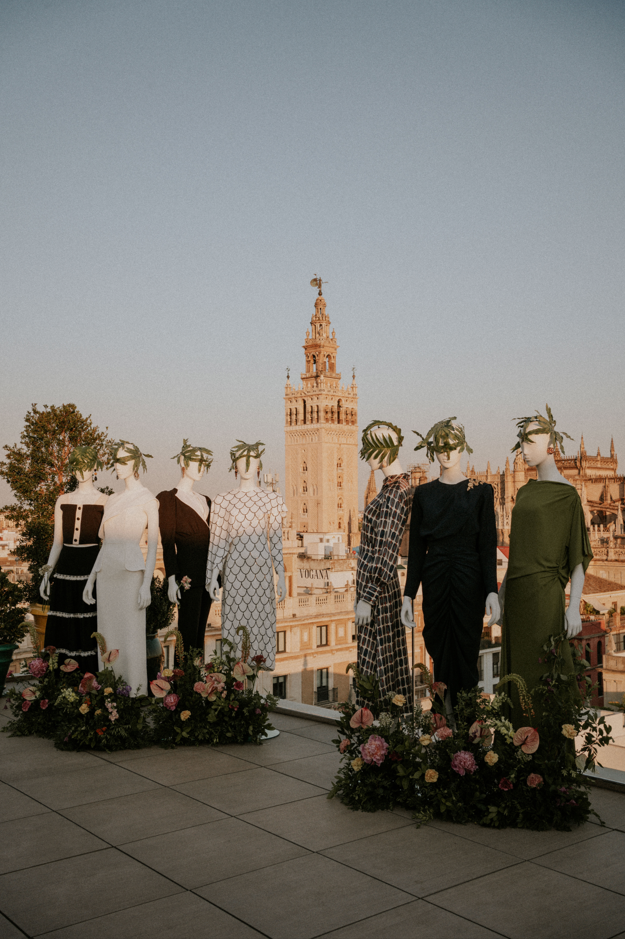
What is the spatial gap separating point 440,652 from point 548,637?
71cm

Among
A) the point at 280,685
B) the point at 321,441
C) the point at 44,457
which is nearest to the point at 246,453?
the point at 44,457

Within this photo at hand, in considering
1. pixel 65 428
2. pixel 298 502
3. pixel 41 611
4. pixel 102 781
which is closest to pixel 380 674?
pixel 102 781

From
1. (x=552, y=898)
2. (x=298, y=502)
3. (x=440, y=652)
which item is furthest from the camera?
(x=298, y=502)

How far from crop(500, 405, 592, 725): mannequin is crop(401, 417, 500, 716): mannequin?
21 centimetres

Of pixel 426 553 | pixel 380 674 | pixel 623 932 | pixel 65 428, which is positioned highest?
pixel 65 428

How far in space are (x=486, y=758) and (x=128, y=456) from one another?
3.75 metres

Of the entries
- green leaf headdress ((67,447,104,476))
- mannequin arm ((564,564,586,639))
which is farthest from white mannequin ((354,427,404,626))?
green leaf headdress ((67,447,104,476))

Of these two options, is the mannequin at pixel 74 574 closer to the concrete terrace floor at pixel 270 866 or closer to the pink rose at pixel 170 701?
the pink rose at pixel 170 701

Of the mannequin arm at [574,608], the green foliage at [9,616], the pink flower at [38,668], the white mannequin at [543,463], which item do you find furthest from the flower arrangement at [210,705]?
the green foliage at [9,616]

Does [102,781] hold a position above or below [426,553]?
below

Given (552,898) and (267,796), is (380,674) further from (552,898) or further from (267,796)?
(552,898)

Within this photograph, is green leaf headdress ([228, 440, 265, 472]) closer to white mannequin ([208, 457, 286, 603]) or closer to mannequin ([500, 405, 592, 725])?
white mannequin ([208, 457, 286, 603])

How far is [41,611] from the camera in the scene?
9797 mm

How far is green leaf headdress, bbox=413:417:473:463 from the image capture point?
552 cm
